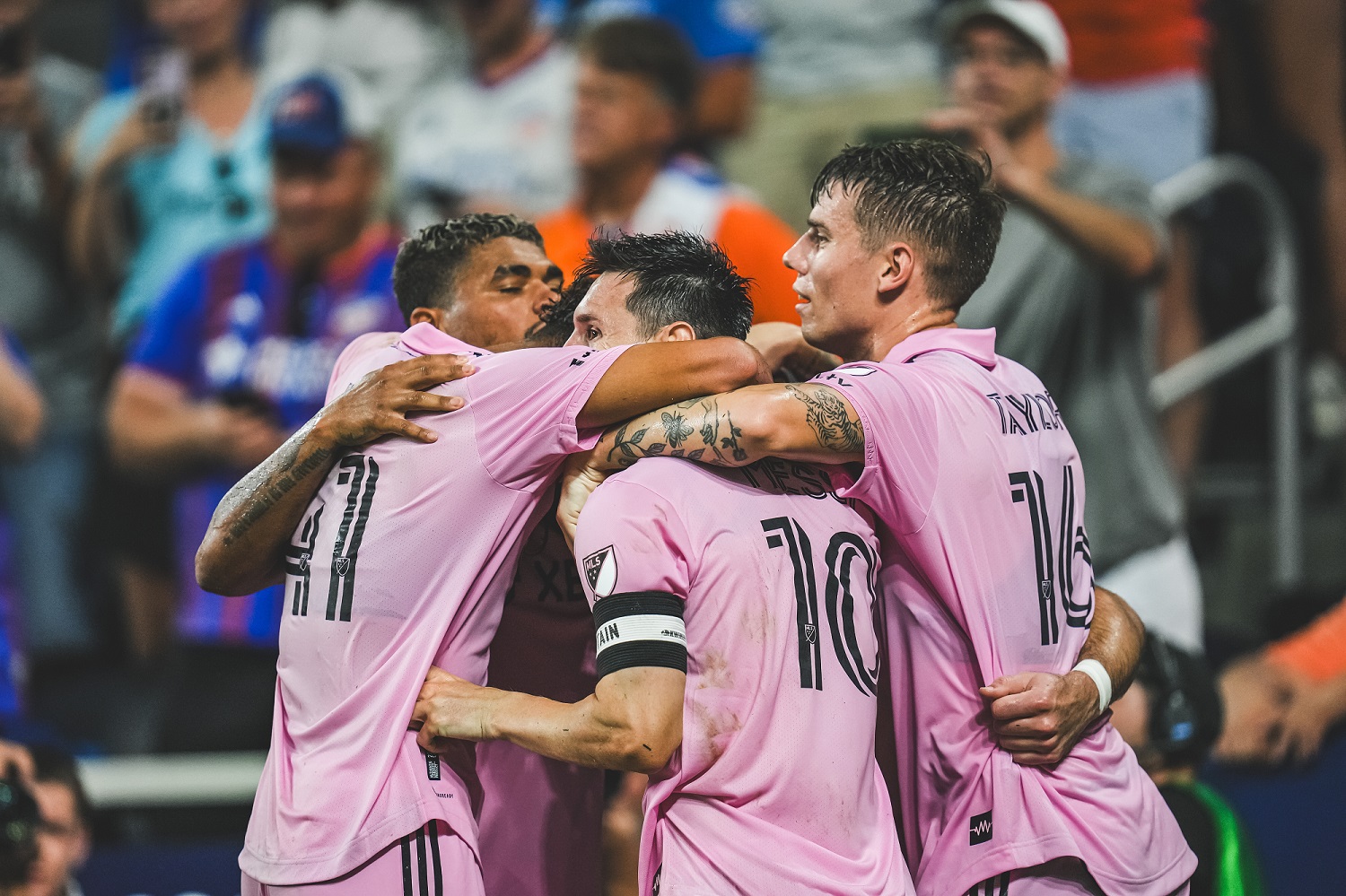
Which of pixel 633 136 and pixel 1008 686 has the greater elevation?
pixel 633 136

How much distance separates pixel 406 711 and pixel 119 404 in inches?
184

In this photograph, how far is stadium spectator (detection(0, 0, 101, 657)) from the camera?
775 cm

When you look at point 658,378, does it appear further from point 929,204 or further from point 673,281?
point 929,204

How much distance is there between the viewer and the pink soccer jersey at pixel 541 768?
356cm

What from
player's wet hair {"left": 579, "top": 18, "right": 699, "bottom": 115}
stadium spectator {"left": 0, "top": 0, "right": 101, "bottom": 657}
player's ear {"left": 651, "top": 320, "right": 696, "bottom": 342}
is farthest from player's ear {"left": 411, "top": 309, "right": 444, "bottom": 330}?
stadium spectator {"left": 0, "top": 0, "right": 101, "bottom": 657}

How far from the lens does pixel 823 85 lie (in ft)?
23.5

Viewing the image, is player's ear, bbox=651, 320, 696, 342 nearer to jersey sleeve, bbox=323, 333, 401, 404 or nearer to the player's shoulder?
the player's shoulder

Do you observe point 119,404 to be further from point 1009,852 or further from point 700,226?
point 1009,852

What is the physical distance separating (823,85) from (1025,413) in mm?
4075

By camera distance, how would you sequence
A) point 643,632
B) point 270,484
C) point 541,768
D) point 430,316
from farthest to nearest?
point 430,316 → point 541,768 → point 270,484 → point 643,632

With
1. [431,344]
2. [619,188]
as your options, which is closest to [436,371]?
[431,344]

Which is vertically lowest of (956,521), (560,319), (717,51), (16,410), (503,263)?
(956,521)

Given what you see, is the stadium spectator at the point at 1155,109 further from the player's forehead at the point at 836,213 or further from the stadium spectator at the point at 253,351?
the player's forehead at the point at 836,213

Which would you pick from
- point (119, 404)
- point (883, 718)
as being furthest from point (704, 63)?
point (883, 718)
